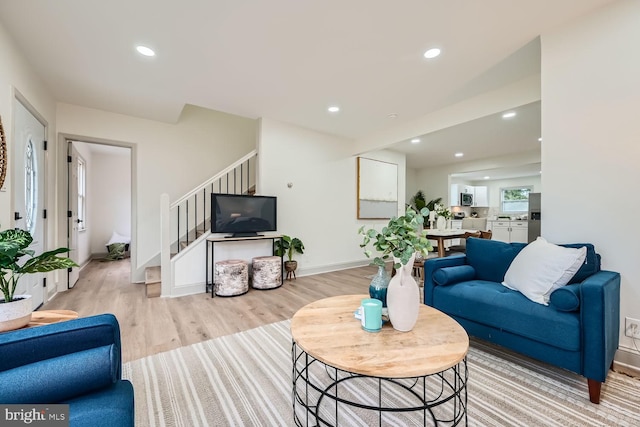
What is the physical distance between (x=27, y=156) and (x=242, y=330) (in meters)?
2.88

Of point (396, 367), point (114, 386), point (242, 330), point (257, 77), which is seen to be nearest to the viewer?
point (114, 386)

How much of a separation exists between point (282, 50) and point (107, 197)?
7054mm

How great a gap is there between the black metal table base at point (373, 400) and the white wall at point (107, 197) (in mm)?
7455

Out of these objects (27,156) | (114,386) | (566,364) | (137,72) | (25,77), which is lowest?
(566,364)

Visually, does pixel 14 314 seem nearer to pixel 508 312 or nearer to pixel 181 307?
pixel 181 307

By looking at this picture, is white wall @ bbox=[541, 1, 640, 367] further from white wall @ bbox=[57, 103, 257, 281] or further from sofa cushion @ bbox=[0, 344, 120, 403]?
white wall @ bbox=[57, 103, 257, 281]

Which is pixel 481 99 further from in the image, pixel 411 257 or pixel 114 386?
pixel 114 386

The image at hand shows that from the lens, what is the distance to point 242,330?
2.57 metres

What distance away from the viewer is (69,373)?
2.67 ft

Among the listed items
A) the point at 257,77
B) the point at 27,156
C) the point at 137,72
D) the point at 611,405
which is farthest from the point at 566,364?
the point at 27,156

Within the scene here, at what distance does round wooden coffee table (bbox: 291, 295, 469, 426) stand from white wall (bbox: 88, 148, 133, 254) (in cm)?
742

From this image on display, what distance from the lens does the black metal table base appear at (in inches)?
55.9

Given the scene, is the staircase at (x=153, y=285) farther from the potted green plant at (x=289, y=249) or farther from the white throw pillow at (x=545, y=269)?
the white throw pillow at (x=545, y=269)

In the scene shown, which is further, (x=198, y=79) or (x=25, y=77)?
(x=198, y=79)
